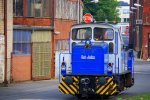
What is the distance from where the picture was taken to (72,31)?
25859mm

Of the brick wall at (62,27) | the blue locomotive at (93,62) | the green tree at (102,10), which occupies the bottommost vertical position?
the blue locomotive at (93,62)

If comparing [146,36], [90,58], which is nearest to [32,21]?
[90,58]

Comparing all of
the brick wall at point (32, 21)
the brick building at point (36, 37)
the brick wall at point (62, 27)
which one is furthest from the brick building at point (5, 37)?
the brick wall at point (62, 27)

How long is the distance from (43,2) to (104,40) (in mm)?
16755

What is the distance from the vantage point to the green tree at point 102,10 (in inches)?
4087

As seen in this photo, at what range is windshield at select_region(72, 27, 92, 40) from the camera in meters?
25.2

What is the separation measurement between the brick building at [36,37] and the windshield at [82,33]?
11.8 m

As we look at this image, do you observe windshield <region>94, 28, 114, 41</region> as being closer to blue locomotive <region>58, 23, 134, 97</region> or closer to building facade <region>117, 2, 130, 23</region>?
blue locomotive <region>58, 23, 134, 97</region>

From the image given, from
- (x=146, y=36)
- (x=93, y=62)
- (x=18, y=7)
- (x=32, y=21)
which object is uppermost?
(x=18, y=7)

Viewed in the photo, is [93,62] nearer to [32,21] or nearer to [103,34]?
[103,34]

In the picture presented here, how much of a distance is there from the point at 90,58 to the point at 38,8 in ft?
54.4

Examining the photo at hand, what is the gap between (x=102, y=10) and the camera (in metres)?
108

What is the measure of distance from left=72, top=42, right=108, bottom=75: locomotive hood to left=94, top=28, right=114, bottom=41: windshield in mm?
516

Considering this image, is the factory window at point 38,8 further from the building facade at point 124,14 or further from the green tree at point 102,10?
the building facade at point 124,14
